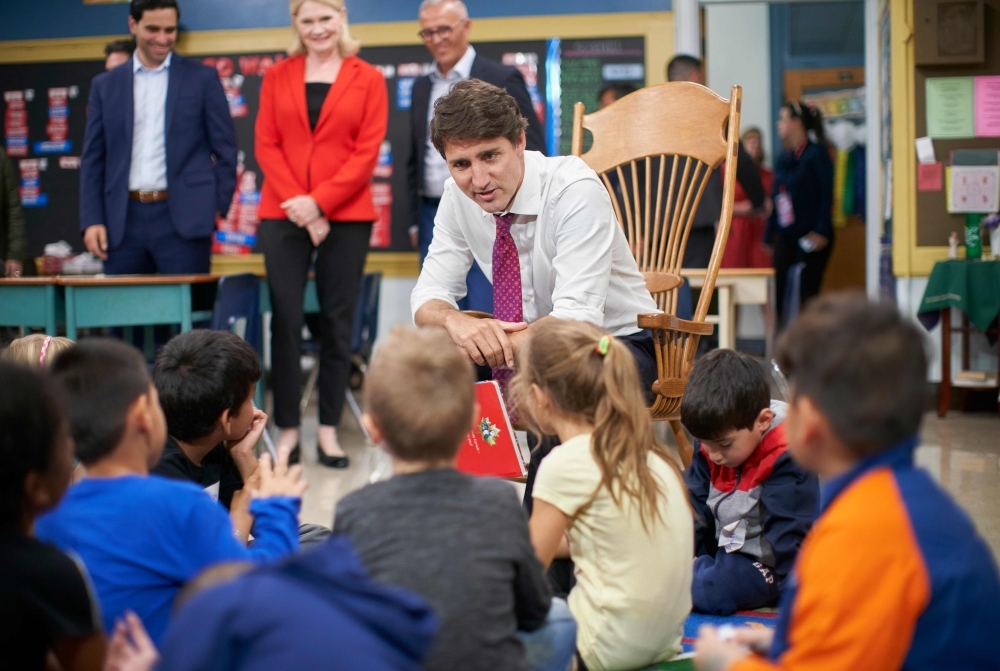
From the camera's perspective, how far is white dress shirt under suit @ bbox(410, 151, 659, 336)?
2.11 meters

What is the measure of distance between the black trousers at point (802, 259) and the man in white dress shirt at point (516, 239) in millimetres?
4270

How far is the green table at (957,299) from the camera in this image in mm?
4484

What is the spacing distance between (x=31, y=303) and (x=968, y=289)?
153 inches

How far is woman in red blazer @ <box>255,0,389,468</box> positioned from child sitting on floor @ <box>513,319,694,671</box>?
2194mm

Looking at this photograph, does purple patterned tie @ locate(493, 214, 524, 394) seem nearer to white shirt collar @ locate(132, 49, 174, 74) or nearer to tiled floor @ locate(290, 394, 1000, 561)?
tiled floor @ locate(290, 394, 1000, 561)

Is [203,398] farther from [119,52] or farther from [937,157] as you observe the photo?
[937,157]

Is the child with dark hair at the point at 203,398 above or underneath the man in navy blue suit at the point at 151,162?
underneath

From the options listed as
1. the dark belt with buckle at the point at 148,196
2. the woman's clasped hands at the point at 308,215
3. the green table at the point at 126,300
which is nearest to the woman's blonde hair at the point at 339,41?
the woman's clasped hands at the point at 308,215

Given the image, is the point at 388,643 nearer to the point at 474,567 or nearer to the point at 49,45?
the point at 474,567

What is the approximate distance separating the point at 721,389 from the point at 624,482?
491mm

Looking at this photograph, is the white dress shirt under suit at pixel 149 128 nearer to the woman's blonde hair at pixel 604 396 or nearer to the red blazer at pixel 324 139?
the red blazer at pixel 324 139

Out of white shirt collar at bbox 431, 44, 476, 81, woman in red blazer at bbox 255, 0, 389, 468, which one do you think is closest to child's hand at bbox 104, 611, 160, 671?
woman in red blazer at bbox 255, 0, 389, 468

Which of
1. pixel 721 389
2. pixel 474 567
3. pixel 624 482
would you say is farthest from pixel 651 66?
pixel 474 567

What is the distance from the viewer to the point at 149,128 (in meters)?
3.71
